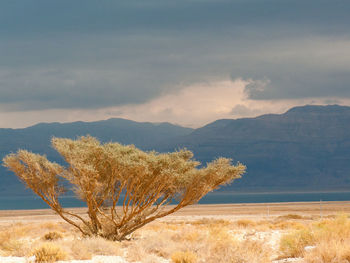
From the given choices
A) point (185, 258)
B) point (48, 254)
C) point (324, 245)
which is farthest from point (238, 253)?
point (48, 254)

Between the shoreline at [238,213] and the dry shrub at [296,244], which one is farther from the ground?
the dry shrub at [296,244]

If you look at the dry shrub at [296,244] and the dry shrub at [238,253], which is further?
the dry shrub at [296,244]

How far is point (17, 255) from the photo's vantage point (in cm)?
1834

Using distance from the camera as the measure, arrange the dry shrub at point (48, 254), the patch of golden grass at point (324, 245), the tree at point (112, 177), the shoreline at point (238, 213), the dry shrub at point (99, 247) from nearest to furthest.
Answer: the patch of golden grass at point (324, 245) < the dry shrub at point (48, 254) < the dry shrub at point (99, 247) < the tree at point (112, 177) < the shoreline at point (238, 213)

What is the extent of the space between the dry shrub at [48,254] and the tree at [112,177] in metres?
5.30

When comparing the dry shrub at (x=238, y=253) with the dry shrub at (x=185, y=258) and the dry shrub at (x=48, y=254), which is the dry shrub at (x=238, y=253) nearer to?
the dry shrub at (x=185, y=258)

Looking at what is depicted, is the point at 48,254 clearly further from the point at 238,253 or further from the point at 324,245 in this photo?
the point at 324,245

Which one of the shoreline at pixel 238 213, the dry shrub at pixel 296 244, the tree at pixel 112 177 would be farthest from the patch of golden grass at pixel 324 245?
the shoreline at pixel 238 213

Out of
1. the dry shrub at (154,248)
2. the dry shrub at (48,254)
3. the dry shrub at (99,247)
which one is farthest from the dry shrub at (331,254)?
the dry shrub at (48,254)

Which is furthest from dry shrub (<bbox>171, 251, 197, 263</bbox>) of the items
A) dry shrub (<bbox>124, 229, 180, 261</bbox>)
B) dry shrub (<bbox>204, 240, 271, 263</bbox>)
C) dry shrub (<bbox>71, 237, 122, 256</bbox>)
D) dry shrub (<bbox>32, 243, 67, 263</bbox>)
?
dry shrub (<bbox>71, 237, 122, 256</bbox>)

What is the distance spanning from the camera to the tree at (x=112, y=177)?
22.2 metres

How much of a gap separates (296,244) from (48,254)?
736 centimetres

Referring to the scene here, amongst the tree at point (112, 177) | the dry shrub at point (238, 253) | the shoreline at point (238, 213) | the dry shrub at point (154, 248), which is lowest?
the shoreline at point (238, 213)

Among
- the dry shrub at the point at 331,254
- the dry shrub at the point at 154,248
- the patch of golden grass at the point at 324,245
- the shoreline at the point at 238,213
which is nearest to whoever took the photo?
the dry shrub at the point at 331,254
